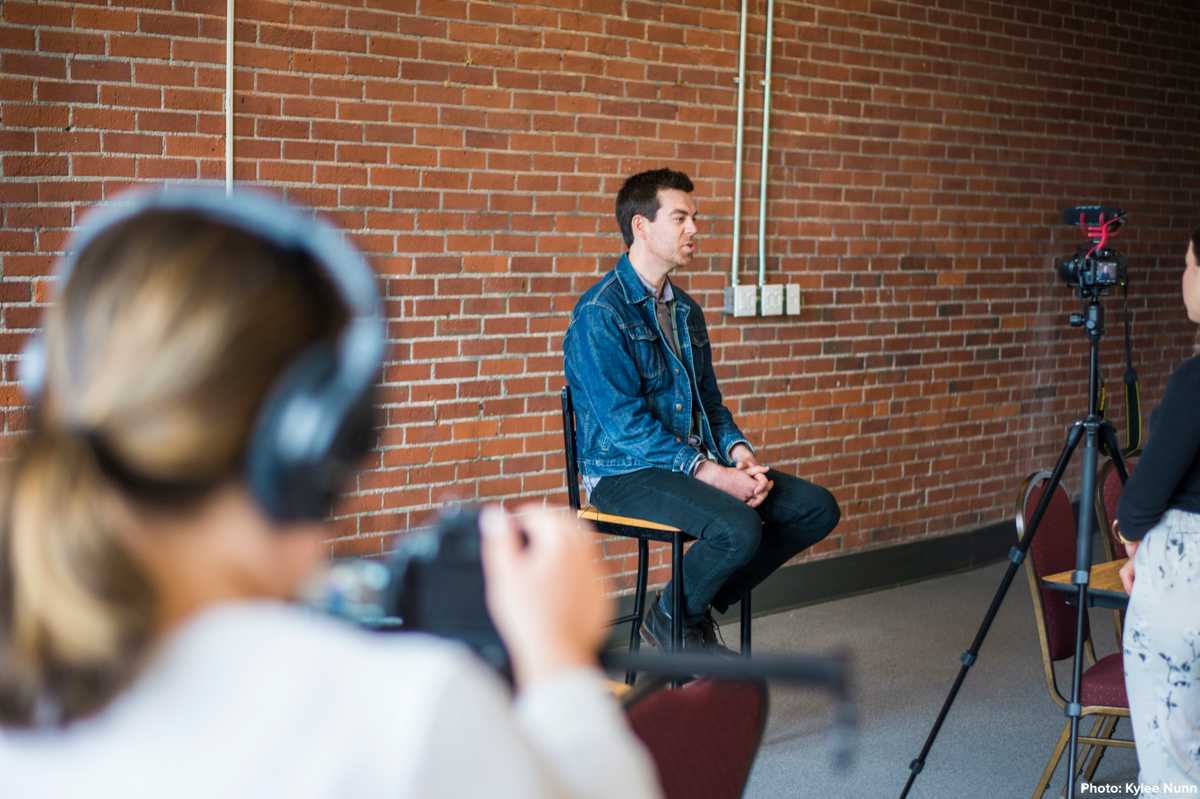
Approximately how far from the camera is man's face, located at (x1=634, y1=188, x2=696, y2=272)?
354 cm

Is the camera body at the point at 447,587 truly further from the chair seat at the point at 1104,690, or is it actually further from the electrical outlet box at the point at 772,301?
the electrical outlet box at the point at 772,301

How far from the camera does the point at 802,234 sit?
471cm

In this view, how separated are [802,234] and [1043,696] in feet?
6.12

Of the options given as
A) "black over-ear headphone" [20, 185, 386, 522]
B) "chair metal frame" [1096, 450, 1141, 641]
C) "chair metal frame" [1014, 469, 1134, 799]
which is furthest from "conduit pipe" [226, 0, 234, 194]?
"black over-ear headphone" [20, 185, 386, 522]

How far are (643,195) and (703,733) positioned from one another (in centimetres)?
250

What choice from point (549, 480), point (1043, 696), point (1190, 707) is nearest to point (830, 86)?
point (549, 480)

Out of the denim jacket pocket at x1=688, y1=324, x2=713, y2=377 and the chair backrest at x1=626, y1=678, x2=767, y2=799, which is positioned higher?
the denim jacket pocket at x1=688, y1=324, x2=713, y2=377

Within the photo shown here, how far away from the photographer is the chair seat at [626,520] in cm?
322

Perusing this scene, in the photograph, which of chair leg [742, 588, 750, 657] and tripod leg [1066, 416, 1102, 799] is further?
chair leg [742, 588, 750, 657]

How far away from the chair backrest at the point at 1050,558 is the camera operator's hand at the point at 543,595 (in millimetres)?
2094

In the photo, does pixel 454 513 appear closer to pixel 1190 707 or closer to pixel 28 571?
pixel 28 571

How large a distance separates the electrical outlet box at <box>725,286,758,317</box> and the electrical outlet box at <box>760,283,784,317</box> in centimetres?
5

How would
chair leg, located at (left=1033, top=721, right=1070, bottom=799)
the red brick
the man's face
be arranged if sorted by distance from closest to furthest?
chair leg, located at (left=1033, top=721, right=1070, bottom=799) → the red brick → the man's face

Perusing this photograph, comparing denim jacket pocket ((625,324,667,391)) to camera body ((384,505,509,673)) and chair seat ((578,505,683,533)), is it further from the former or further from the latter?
camera body ((384,505,509,673))
